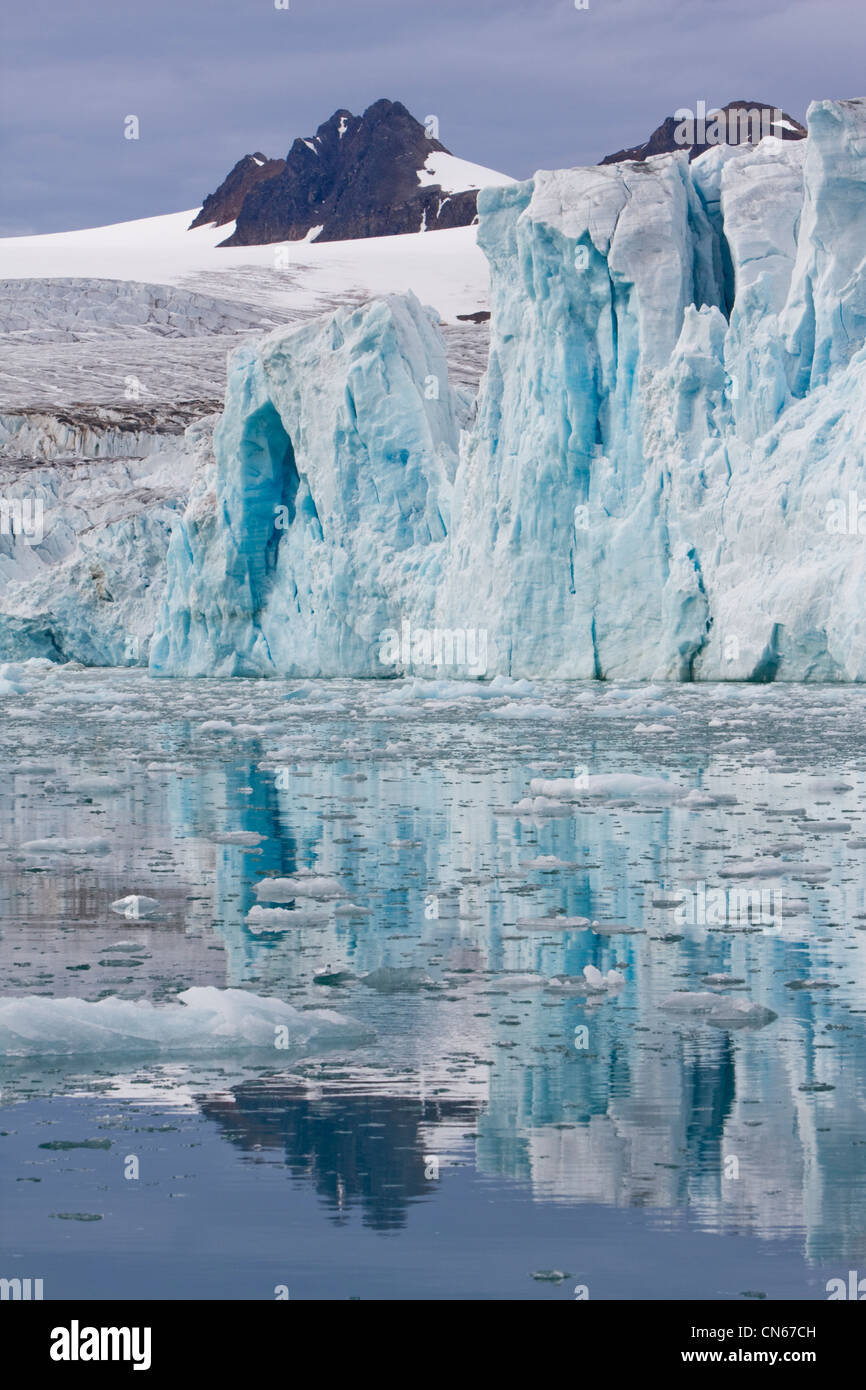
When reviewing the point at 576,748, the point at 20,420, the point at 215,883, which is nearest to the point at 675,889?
the point at 215,883

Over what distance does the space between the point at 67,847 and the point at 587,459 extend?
17207 millimetres

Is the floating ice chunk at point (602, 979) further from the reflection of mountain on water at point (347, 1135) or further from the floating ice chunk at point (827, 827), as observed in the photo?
the floating ice chunk at point (827, 827)

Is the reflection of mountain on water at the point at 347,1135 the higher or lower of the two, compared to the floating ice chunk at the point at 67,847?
higher

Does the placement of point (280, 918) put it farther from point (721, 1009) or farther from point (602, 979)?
point (721, 1009)

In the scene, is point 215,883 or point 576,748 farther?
point 576,748

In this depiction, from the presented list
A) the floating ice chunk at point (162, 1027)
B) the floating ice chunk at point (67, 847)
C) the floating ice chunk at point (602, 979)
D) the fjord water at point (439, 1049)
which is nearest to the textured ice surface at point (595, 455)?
the fjord water at point (439, 1049)

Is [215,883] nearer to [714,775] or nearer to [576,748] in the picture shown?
[714,775]

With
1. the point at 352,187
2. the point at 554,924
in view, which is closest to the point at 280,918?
the point at 554,924

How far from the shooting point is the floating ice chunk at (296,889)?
237 inches

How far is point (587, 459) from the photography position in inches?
919

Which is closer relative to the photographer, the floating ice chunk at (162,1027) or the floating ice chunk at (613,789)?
the floating ice chunk at (162,1027)
